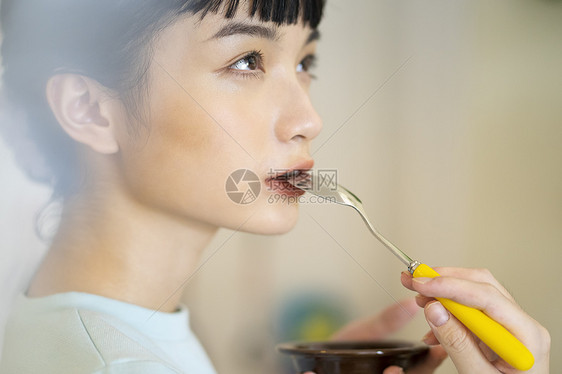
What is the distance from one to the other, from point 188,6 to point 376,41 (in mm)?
420

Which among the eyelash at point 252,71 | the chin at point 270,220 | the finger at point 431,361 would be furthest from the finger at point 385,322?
the eyelash at point 252,71

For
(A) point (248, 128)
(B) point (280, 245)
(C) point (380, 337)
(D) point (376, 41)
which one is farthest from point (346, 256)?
(A) point (248, 128)

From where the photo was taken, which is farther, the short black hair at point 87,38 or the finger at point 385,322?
the finger at point 385,322

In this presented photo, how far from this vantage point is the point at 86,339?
43cm

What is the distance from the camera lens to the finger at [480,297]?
1.24 ft

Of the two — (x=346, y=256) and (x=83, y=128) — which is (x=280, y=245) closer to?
(x=346, y=256)

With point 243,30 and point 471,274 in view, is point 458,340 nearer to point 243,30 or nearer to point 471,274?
point 471,274

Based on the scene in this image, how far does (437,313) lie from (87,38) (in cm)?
38

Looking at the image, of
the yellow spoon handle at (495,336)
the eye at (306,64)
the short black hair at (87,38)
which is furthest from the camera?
the eye at (306,64)

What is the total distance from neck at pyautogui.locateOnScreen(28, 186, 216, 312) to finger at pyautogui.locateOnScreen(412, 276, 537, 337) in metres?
0.27

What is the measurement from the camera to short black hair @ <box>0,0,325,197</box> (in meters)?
0.47

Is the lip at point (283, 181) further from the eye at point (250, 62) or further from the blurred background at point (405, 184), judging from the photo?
the blurred background at point (405, 184)

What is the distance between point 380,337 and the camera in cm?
68

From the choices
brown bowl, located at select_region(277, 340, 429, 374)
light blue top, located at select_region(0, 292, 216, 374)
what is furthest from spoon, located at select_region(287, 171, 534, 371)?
light blue top, located at select_region(0, 292, 216, 374)
